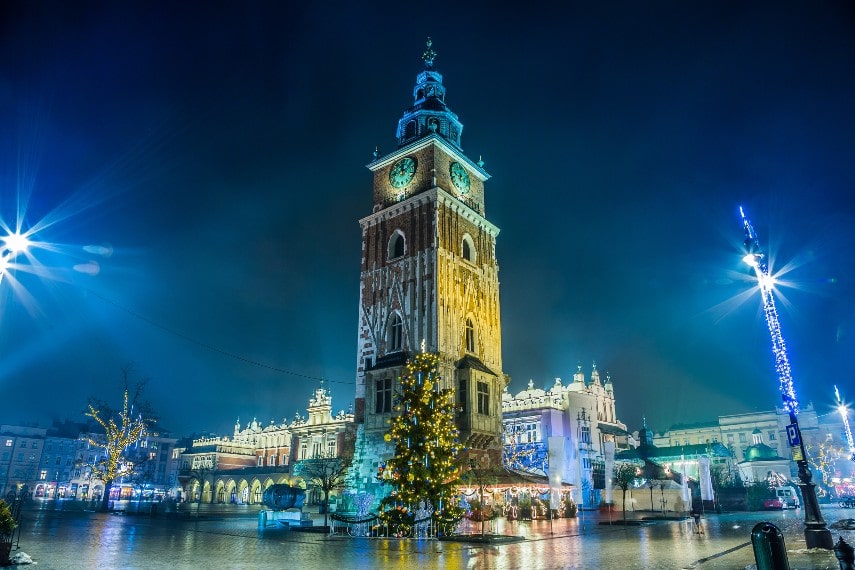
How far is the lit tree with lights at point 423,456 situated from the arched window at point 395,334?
44.4 ft

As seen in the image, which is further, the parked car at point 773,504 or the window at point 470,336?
the parked car at point 773,504

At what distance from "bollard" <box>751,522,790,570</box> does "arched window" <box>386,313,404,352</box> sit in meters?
35.5

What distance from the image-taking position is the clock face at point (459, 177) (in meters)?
47.7

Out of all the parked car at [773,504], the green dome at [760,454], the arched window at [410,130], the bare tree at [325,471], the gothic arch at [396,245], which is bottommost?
the parked car at [773,504]

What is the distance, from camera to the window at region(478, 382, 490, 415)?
42000 millimetres

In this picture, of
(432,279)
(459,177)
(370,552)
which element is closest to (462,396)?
(432,279)

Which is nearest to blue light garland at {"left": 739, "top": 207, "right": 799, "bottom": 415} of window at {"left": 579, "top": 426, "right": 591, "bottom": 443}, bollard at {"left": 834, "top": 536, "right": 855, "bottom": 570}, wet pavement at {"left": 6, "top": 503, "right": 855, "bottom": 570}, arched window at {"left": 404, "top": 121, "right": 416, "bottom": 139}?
wet pavement at {"left": 6, "top": 503, "right": 855, "bottom": 570}

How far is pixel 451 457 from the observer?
27.6 metres

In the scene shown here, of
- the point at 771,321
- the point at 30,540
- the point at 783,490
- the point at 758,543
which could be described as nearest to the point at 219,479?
the point at 30,540

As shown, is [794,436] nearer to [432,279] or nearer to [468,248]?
[432,279]

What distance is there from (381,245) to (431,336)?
9.81 metres

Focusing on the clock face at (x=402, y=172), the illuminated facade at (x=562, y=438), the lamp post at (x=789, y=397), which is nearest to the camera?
the lamp post at (x=789, y=397)

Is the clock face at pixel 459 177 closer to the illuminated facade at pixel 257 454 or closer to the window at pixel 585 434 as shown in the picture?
the illuminated facade at pixel 257 454

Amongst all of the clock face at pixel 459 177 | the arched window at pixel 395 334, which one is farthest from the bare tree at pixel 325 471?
the clock face at pixel 459 177
